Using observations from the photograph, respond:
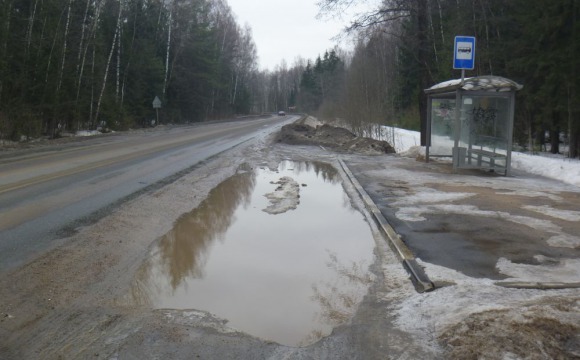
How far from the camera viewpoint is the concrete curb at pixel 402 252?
5.15 meters

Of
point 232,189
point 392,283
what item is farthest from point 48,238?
point 232,189

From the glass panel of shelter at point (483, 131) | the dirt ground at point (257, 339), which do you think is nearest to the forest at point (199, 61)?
the glass panel of shelter at point (483, 131)

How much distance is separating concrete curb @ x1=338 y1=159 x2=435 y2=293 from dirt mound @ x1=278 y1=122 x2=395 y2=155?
38.3ft

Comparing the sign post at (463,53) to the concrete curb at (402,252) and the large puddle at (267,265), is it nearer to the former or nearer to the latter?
the concrete curb at (402,252)

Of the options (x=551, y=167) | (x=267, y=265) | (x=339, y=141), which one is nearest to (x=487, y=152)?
(x=551, y=167)

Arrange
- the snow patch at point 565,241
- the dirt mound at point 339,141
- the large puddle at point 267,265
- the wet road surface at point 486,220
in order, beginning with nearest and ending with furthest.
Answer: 1. the large puddle at point 267,265
2. the wet road surface at point 486,220
3. the snow patch at point 565,241
4. the dirt mound at point 339,141

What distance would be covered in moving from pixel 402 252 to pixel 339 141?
20890mm

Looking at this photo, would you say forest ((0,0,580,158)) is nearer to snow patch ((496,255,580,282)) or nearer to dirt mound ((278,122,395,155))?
dirt mound ((278,122,395,155))

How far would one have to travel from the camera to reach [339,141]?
2695 cm

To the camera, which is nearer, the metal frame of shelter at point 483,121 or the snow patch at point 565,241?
the snow patch at point 565,241

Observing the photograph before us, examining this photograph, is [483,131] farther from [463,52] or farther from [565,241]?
[565,241]

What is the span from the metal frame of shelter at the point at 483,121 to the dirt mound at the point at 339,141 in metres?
5.84

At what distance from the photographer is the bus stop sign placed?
1359cm

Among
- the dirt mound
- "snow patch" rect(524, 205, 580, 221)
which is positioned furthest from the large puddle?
the dirt mound
